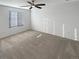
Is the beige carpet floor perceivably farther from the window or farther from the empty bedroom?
the window

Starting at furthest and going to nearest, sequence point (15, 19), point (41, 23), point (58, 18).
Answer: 1. point (41, 23)
2. point (15, 19)
3. point (58, 18)

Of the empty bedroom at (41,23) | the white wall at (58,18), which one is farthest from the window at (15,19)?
the white wall at (58,18)

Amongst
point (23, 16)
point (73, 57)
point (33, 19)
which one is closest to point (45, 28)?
point (33, 19)

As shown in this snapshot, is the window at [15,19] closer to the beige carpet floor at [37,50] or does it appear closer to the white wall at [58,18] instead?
the white wall at [58,18]

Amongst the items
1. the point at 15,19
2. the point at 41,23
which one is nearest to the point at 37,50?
the point at 41,23

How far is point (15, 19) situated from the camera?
7.00 meters

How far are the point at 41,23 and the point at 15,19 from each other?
220 cm

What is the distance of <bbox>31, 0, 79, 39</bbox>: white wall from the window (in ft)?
4.62

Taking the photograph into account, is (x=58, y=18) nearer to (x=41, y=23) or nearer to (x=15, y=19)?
(x=41, y=23)

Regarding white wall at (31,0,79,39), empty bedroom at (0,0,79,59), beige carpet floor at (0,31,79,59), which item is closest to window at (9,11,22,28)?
empty bedroom at (0,0,79,59)

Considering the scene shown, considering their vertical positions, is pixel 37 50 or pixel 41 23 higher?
pixel 41 23

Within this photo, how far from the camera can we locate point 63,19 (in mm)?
5871

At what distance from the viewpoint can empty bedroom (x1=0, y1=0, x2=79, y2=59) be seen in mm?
4662

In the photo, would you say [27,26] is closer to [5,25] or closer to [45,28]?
[45,28]
